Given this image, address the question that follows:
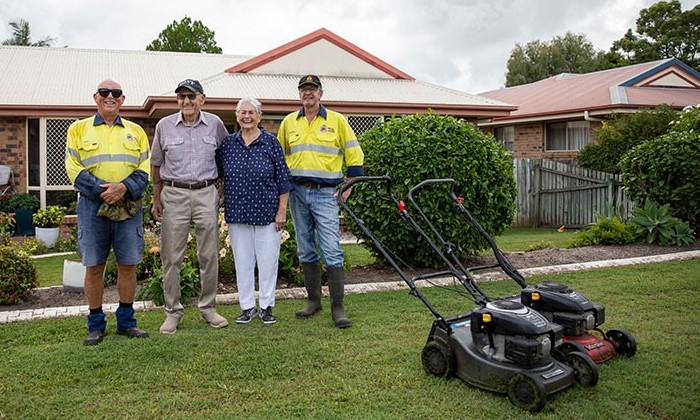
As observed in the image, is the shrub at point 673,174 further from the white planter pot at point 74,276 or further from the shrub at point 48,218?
the shrub at point 48,218

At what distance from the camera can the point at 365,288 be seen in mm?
6488

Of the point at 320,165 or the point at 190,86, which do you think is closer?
the point at 190,86

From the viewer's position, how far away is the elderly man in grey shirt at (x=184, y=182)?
4871 mm

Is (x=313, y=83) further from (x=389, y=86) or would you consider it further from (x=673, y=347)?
(x=389, y=86)

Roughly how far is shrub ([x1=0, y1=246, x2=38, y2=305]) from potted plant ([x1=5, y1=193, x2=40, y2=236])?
19.7 ft

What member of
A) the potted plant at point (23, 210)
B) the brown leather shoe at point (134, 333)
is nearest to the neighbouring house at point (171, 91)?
the potted plant at point (23, 210)

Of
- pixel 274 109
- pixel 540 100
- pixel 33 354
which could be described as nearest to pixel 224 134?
pixel 33 354

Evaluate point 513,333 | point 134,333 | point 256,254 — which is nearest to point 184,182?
point 256,254

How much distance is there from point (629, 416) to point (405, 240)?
4100 mm

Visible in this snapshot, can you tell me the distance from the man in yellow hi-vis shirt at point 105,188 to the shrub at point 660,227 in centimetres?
710

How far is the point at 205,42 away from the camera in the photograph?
2972 cm

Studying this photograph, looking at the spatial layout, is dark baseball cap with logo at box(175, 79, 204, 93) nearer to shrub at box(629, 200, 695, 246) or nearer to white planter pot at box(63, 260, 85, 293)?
white planter pot at box(63, 260, 85, 293)

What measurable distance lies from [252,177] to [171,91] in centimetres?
809

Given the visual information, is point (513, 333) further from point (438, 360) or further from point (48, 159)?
point (48, 159)
